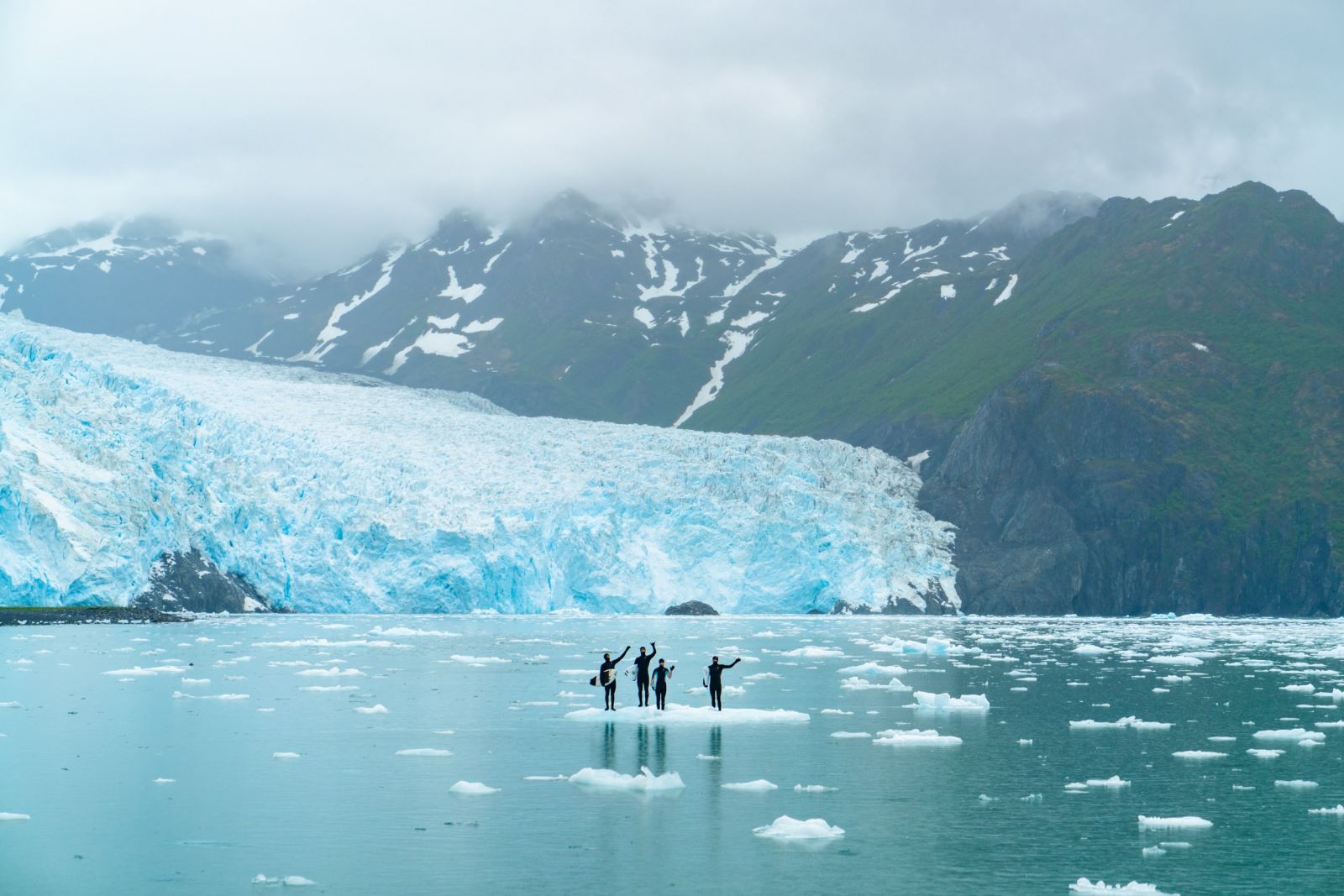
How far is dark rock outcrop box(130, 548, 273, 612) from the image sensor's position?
5781 centimetres

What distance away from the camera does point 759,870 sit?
12.5 metres

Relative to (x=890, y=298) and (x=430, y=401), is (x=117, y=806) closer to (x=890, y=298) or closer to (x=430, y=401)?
(x=430, y=401)

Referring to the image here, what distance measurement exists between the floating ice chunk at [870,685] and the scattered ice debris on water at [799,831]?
16207mm

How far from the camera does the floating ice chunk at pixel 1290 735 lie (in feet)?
70.1

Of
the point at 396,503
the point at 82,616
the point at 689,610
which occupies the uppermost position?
the point at 396,503

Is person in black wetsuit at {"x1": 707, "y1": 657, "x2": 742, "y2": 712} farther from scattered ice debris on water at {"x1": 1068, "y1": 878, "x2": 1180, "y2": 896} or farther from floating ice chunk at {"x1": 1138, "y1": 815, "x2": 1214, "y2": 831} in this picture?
scattered ice debris on water at {"x1": 1068, "y1": 878, "x2": 1180, "y2": 896}

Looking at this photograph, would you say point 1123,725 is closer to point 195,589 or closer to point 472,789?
point 472,789

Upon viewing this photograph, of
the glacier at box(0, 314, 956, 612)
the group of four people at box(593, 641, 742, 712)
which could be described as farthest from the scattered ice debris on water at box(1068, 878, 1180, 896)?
the glacier at box(0, 314, 956, 612)

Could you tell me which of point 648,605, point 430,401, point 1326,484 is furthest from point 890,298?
point 648,605

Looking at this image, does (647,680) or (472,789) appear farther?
(647,680)

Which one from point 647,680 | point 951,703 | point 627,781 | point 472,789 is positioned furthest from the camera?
point 951,703

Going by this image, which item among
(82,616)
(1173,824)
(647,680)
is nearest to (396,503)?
(82,616)

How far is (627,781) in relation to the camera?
55.7ft

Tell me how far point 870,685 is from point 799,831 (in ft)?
56.4
